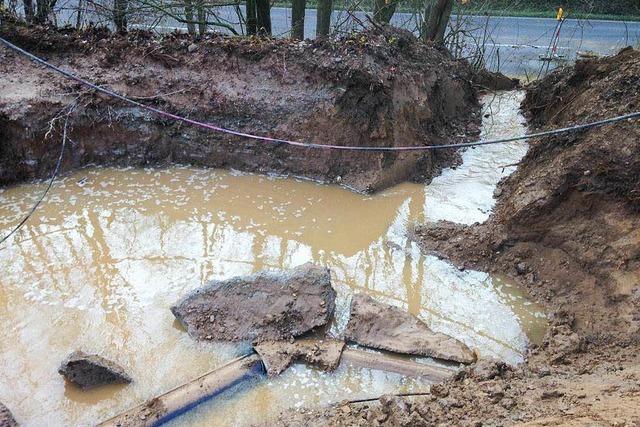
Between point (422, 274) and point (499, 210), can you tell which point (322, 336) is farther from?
point (499, 210)

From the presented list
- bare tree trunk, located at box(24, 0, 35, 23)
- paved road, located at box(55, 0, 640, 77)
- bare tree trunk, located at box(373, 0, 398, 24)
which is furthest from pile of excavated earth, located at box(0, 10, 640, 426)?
paved road, located at box(55, 0, 640, 77)

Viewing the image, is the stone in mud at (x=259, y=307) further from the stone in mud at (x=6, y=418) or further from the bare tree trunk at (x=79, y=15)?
the bare tree trunk at (x=79, y=15)

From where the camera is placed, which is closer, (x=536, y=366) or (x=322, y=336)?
(x=536, y=366)

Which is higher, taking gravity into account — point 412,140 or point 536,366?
point 412,140

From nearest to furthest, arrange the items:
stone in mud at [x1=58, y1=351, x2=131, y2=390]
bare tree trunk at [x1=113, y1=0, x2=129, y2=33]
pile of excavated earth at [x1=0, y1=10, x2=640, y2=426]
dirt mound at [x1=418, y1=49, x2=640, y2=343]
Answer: pile of excavated earth at [x1=0, y1=10, x2=640, y2=426]
stone in mud at [x1=58, y1=351, x2=131, y2=390]
dirt mound at [x1=418, y1=49, x2=640, y2=343]
bare tree trunk at [x1=113, y1=0, x2=129, y2=33]

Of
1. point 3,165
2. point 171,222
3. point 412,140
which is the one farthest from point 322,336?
point 3,165

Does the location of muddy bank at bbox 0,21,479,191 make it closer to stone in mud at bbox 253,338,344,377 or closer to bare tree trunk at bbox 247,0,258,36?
bare tree trunk at bbox 247,0,258,36

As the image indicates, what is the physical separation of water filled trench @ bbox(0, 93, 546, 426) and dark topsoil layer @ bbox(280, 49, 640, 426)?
0.87ft

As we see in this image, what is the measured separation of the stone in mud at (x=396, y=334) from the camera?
12.0ft

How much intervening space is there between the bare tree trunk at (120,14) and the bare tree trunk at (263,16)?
2.12 metres

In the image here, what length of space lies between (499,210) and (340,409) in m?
3.06

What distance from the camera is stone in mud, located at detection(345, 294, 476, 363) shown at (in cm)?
367

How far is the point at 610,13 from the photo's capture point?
17.5 meters

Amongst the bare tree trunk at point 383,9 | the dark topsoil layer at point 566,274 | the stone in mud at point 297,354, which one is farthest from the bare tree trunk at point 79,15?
the stone in mud at point 297,354
